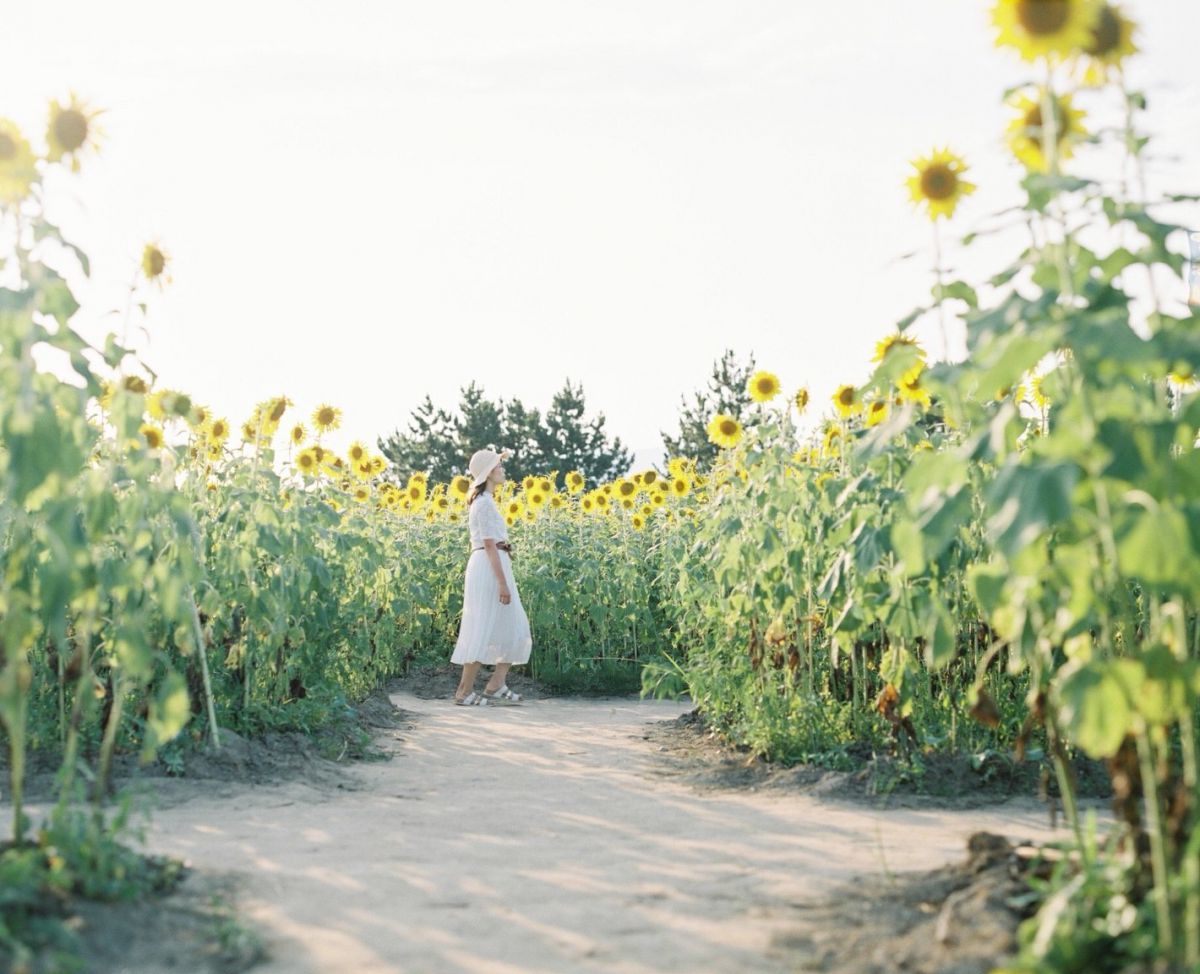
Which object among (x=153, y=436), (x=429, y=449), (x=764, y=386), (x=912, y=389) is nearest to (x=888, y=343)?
(x=912, y=389)

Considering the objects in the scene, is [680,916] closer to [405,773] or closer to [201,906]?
[201,906]

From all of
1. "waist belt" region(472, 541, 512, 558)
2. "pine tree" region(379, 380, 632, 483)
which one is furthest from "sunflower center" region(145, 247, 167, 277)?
"pine tree" region(379, 380, 632, 483)

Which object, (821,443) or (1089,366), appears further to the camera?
(821,443)

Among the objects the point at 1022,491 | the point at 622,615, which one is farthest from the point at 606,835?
the point at 622,615

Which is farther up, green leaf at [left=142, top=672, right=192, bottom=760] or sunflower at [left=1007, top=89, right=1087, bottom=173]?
sunflower at [left=1007, top=89, right=1087, bottom=173]

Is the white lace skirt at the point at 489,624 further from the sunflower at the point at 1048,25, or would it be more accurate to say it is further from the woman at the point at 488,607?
the sunflower at the point at 1048,25

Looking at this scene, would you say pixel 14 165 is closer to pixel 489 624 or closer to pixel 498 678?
pixel 489 624

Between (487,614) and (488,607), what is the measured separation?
0.19 feet

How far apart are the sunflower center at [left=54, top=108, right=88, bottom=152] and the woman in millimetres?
5539

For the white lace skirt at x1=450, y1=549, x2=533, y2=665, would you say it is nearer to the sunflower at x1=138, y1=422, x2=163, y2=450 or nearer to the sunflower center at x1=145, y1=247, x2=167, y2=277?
the sunflower at x1=138, y1=422, x2=163, y2=450

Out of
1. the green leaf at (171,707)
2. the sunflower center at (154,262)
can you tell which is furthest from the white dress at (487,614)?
the green leaf at (171,707)

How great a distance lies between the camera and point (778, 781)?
5543 millimetres

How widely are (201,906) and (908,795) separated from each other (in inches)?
117

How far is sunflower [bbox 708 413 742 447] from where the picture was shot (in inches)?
331
